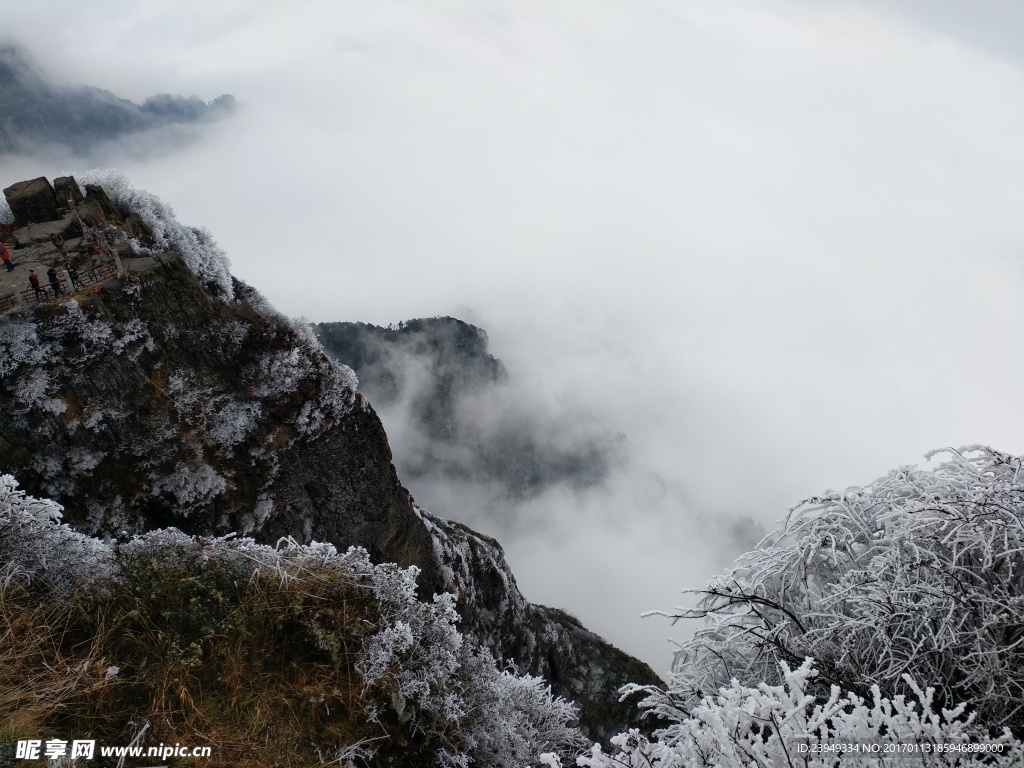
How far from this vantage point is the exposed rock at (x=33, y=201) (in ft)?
54.7

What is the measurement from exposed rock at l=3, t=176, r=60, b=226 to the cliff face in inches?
52.9

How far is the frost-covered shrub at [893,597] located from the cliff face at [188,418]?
1030 cm

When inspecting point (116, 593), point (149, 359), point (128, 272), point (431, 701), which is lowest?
point (431, 701)

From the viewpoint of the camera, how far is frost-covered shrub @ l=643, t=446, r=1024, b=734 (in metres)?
6.08

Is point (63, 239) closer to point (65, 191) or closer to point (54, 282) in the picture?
point (65, 191)

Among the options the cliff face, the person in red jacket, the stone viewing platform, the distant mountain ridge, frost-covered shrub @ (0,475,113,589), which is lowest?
frost-covered shrub @ (0,475,113,589)

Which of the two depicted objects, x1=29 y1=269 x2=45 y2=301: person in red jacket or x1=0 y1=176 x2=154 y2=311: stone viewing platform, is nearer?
x1=29 y1=269 x2=45 y2=301: person in red jacket

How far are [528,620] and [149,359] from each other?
Answer: 17.3 meters

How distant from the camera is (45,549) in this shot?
749 centimetres

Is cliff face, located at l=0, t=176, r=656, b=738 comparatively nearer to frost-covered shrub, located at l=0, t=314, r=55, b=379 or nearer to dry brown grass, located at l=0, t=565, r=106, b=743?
frost-covered shrub, located at l=0, t=314, r=55, b=379

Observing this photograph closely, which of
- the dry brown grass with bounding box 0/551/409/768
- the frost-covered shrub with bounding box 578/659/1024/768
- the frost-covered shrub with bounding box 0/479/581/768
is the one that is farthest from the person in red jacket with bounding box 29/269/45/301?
the frost-covered shrub with bounding box 578/659/1024/768

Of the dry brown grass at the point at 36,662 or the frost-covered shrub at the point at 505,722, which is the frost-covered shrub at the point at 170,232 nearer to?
the dry brown grass at the point at 36,662

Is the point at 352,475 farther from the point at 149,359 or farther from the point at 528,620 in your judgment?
the point at 528,620

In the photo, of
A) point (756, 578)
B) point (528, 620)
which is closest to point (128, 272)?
point (756, 578)
